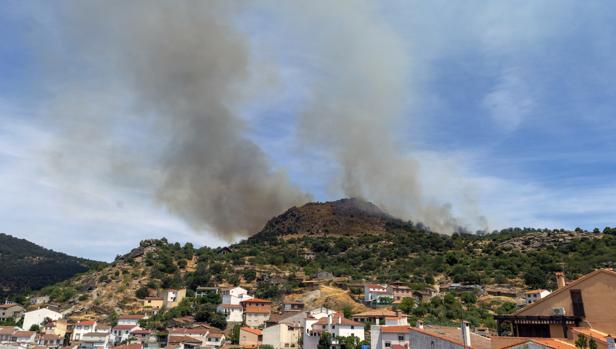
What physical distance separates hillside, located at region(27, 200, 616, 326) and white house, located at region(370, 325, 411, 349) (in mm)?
25492

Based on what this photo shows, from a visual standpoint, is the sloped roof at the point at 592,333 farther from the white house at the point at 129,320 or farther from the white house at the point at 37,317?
the white house at the point at 37,317

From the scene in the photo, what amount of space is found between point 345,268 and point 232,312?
4435 cm

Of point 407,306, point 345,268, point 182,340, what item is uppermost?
point 345,268

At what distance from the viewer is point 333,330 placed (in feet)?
208

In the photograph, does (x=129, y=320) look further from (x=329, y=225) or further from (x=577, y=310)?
(x=329, y=225)

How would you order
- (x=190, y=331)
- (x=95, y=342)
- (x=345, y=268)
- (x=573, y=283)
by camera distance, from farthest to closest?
(x=345, y=268)
(x=95, y=342)
(x=190, y=331)
(x=573, y=283)

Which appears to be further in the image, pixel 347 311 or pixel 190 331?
pixel 347 311

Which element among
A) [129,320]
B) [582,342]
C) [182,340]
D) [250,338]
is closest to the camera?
[582,342]

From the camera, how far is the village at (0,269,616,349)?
123 ft

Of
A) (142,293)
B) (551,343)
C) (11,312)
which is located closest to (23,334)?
(142,293)

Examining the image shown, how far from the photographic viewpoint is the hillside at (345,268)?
9556 centimetres

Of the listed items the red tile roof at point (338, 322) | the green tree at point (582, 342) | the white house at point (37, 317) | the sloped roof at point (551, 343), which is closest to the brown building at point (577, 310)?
the sloped roof at point (551, 343)

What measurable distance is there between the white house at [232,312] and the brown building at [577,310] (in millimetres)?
56643

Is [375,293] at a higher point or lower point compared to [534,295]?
higher
